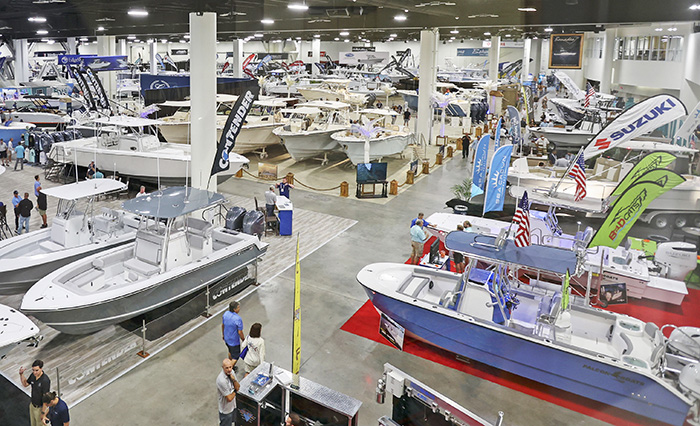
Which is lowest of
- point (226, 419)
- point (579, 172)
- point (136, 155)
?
point (226, 419)

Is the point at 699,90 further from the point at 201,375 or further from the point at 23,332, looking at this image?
the point at 23,332

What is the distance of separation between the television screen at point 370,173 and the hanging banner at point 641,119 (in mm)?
6181

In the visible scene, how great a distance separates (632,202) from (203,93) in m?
7.80

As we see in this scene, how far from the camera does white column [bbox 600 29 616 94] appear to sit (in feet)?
89.5

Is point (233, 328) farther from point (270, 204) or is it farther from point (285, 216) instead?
point (270, 204)

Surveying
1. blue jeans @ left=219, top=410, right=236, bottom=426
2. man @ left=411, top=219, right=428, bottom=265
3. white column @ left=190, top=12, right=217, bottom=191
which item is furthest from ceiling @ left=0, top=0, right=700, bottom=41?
blue jeans @ left=219, top=410, right=236, bottom=426

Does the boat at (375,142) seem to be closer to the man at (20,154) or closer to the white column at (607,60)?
the man at (20,154)

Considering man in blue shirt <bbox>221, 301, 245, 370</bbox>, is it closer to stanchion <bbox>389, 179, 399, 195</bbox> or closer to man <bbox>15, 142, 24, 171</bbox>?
stanchion <bbox>389, 179, 399, 195</bbox>

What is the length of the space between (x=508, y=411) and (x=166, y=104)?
61.8ft

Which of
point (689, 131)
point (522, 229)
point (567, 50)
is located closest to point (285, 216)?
point (522, 229)

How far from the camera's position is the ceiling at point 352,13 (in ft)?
24.5

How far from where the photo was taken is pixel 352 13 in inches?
476

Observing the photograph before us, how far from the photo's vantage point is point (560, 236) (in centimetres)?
976

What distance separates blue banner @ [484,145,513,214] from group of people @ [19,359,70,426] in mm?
7174
